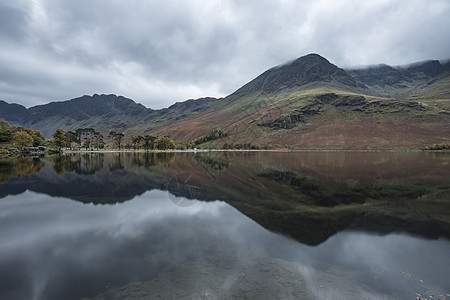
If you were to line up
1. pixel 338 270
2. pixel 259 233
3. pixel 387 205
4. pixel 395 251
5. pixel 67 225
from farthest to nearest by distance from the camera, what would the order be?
pixel 387 205, pixel 67 225, pixel 259 233, pixel 395 251, pixel 338 270

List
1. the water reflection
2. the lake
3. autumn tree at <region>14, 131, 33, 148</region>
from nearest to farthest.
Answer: the water reflection
the lake
autumn tree at <region>14, 131, 33, 148</region>

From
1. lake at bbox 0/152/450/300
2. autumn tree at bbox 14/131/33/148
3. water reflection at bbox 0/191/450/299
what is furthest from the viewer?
autumn tree at bbox 14/131/33/148

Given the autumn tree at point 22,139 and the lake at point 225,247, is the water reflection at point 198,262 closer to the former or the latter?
the lake at point 225,247

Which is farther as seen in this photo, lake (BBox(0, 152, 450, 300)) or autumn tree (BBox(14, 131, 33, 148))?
autumn tree (BBox(14, 131, 33, 148))

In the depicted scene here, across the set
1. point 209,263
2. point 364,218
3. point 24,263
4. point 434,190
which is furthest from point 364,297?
point 434,190

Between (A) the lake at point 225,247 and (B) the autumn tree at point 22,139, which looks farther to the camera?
(B) the autumn tree at point 22,139

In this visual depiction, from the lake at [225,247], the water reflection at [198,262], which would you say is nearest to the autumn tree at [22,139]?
the lake at [225,247]

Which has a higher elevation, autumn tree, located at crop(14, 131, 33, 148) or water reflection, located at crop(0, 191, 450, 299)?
autumn tree, located at crop(14, 131, 33, 148)

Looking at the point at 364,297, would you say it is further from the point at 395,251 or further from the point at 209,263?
the point at 209,263

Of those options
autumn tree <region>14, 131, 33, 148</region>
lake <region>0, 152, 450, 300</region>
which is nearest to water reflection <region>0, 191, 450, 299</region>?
lake <region>0, 152, 450, 300</region>

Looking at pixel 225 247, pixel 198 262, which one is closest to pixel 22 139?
pixel 225 247

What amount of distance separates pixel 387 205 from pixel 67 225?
949 inches

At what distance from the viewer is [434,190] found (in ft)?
80.0

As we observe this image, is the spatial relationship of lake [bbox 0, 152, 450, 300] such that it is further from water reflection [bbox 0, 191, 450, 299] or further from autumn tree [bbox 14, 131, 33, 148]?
autumn tree [bbox 14, 131, 33, 148]
